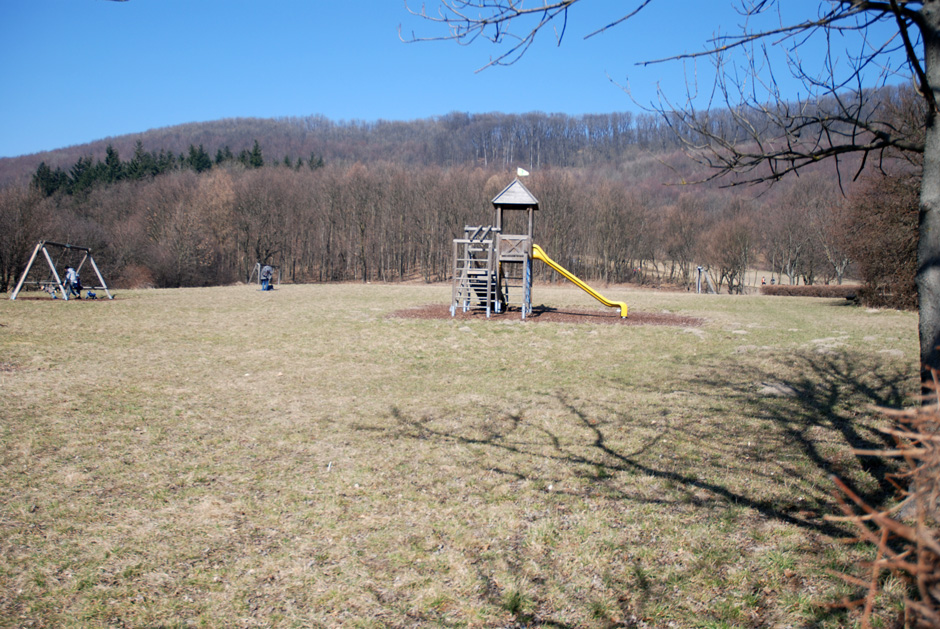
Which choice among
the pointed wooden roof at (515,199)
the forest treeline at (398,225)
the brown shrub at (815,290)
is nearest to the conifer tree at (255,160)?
the forest treeline at (398,225)

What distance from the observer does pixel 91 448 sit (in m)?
5.39

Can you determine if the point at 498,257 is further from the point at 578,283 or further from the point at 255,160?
the point at 255,160

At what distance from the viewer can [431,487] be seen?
15.3 ft

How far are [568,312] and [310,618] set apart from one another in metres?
15.7

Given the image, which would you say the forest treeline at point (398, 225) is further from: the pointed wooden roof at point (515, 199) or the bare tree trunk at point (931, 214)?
the bare tree trunk at point (931, 214)

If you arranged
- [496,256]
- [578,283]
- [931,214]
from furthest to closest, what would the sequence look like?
[578,283], [496,256], [931,214]

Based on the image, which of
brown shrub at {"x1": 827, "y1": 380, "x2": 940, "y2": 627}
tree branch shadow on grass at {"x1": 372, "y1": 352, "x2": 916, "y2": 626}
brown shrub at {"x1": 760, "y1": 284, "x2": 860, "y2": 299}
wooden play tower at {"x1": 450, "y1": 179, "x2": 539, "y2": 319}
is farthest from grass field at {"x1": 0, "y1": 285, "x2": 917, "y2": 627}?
brown shrub at {"x1": 760, "y1": 284, "x2": 860, "y2": 299}

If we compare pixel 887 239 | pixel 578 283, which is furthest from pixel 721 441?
pixel 887 239

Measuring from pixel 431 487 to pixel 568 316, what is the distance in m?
12.7

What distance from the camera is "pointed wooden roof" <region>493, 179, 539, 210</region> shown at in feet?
55.1

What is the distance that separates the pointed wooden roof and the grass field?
8151 mm

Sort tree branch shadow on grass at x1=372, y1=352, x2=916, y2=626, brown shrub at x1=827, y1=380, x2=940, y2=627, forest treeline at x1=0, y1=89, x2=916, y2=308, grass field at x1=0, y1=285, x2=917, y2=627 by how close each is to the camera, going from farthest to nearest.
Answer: forest treeline at x1=0, y1=89, x2=916, y2=308
tree branch shadow on grass at x1=372, y1=352, x2=916, y2=626
grass field at x1=0, y1=285, x2=917, y2=627
brown shrub at x1=827, y1=380, x2=940, y2=627

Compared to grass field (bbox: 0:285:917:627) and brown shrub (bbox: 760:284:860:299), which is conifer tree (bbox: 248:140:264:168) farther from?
grass field (bbox: 0:285:917:627)

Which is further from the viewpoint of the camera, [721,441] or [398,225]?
[398,225]
